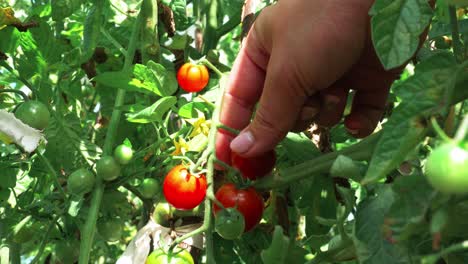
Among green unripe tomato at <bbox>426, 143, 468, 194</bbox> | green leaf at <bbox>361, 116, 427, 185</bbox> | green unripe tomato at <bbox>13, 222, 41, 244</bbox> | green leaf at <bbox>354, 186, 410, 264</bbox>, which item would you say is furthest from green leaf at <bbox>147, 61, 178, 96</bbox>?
green unripe tomato at <bbox>426, 143, 468, 194</bbox>

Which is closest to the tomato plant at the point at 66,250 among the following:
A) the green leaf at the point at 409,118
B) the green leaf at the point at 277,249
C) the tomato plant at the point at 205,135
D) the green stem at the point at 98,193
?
the tomato plant at the point at 205,135

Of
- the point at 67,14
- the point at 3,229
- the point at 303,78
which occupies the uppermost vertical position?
the point at 67,14

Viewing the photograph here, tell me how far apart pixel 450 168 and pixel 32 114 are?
2.76 ft

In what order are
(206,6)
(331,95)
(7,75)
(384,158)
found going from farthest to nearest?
(7,75) → (206,6) → (331,95) → (384,158)

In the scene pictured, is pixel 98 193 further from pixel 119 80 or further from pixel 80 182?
pixel 119 80

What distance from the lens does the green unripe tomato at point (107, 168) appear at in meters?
1.17

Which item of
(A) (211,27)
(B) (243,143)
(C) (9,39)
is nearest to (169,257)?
(B) (243,143)

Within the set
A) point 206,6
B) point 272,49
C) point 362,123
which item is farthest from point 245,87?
point 206,6

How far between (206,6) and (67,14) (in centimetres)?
41

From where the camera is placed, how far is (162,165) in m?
1.32

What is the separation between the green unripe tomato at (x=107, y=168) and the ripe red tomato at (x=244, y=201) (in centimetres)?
21

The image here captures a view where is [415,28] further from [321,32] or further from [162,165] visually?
[162,165]

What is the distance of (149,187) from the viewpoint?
1.24 metres

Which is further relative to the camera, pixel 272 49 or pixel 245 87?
pixel 245 87
